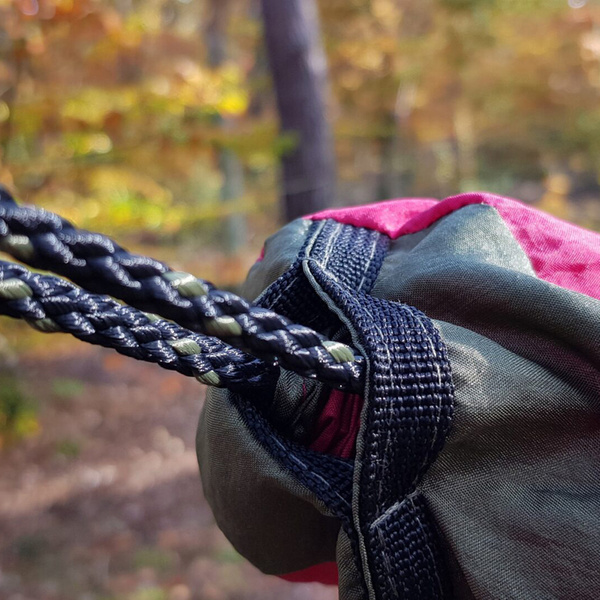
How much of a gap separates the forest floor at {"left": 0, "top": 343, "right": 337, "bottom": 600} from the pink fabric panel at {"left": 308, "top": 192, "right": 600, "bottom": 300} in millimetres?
2514

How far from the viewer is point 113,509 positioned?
11.5 ft

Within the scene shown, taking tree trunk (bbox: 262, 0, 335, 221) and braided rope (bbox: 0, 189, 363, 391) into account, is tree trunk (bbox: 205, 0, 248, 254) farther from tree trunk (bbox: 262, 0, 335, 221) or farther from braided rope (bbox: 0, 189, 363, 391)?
braided rope (bbox: 0, 189, 363, 391)

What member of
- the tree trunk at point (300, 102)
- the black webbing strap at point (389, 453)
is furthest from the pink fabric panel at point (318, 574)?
the tree trunk at point (300, 102)

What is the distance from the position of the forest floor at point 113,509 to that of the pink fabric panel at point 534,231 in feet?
8.25

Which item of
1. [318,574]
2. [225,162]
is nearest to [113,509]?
[318,574]

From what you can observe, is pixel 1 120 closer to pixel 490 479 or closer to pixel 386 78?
pixel 490 479

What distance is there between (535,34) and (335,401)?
1026 cm

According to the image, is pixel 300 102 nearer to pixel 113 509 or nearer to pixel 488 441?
pixel 113 509

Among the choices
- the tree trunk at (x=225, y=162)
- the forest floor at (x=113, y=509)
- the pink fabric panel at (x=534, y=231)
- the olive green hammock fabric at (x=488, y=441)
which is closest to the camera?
the olive green hammock fabric at (x=488, y=441)

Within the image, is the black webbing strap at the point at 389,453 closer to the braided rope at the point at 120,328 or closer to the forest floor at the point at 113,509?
the braided rope at the point at 120,328

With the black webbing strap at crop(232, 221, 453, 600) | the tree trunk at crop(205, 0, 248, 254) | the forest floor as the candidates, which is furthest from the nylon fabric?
the tree trunk at crop(205, 0, 248, 254)

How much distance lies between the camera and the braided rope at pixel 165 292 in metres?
0.45

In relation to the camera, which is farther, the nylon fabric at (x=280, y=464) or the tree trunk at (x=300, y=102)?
the tree trunk at (x=300, y=102)

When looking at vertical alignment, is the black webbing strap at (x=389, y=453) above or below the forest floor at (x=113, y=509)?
above
